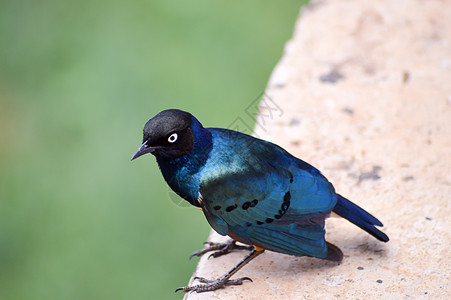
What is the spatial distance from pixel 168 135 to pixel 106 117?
3303mm

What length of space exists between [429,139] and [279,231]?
1.60 metres

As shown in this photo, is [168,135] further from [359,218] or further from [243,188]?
[359,218]

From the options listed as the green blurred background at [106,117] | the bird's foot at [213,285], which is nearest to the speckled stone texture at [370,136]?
the bird's foot at [213,285]

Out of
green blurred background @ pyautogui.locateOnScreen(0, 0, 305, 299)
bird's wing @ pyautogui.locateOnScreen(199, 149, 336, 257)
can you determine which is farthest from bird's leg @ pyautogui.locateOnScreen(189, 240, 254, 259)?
green blurred background @ pyautogui.locateOnScreen(0, 0, 305, 299)

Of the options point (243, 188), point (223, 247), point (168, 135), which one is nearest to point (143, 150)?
point (168, 135)

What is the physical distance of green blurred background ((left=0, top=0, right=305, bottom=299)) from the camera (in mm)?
4738

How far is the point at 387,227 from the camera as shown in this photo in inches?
127

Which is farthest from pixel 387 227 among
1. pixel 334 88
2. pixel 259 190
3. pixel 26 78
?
pixel 26 78

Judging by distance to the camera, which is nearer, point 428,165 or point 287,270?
point 287,270

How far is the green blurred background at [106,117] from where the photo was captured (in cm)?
474

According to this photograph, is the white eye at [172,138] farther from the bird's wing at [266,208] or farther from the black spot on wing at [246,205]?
the black spot on wing at [246,205]

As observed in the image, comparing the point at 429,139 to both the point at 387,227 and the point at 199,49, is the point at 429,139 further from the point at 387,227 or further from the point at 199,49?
the point at 199,49

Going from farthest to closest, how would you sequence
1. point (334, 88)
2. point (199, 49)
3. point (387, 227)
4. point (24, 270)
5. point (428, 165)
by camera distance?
point (199, 49) → point (24, 270) → point (334, 88) → point (428, 165) → point (387, 227)

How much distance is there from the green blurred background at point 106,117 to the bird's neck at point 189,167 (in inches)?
81.8
